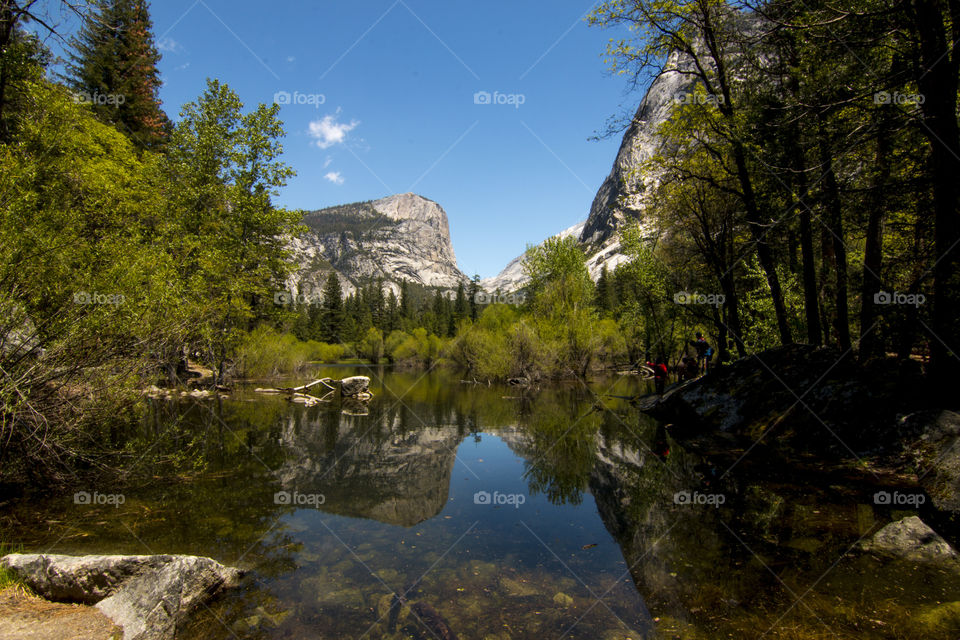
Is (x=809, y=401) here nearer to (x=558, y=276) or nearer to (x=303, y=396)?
(x=303, y=396)

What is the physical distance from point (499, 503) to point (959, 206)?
393 inches

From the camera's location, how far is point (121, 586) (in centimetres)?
415

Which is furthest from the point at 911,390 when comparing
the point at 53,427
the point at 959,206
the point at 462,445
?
the point at 53,427

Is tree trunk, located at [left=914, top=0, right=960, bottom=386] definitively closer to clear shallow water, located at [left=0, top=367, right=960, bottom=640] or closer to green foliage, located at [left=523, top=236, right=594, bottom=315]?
clear shallow water, located at [left=0, top=367, right=960, bottom=640]

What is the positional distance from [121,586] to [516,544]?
5.00 metres

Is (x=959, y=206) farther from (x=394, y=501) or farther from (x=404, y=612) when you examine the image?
(x=394, y=501)

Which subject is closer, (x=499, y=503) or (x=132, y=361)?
(x=132, y=361)

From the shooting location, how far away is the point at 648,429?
1600 cm

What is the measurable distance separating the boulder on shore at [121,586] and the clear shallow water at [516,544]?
0.40m

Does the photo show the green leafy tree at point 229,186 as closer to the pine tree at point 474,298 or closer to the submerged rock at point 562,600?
the submerged rock at point 562,600

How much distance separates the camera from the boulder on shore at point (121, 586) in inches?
154

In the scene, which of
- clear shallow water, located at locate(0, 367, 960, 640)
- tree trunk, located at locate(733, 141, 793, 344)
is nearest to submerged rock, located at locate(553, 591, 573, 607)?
clear shallow water, located at locate(0, 367, 960, 640)

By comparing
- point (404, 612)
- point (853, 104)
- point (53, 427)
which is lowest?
point (404, 612)

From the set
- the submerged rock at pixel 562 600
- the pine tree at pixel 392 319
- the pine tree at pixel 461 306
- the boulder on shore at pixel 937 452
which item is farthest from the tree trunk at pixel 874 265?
the pine tree at pixel 392 319
